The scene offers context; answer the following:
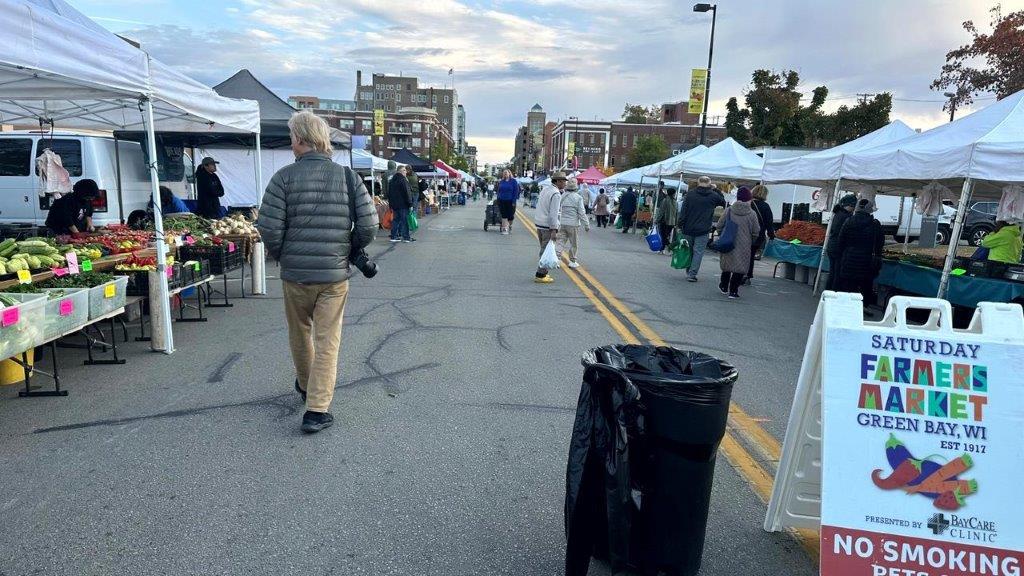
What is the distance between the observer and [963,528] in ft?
8.14

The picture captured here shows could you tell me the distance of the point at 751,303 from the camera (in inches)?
412

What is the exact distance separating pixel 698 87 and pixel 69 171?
71.4 ft

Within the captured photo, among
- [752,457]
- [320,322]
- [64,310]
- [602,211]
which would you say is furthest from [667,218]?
[64,310]

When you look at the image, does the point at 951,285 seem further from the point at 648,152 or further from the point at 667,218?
the point at 648,152

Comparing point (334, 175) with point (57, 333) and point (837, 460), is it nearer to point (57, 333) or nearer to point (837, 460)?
point (57, 333)

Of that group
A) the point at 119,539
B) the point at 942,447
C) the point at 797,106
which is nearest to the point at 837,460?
the point at 942,447

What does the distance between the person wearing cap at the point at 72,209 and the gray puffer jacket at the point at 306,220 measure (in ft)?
17.4

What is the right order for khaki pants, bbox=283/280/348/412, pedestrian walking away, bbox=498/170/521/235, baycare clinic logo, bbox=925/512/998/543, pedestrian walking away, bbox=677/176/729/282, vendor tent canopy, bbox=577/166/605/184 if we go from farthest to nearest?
vendor tent canopy, bbox=577/166/605/184 < pedestrian walking away, bbox=498/170/521/235 < pedestrian walking away, bbox=677/176/729/282 < khaki pants, bbox=283/280/348/412 < baycare clinic logo, bbox=925/512/998/543

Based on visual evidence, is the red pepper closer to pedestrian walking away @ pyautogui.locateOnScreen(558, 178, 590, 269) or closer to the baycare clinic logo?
the baycare clinic logo

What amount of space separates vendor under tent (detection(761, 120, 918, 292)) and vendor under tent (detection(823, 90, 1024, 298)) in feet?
3.36

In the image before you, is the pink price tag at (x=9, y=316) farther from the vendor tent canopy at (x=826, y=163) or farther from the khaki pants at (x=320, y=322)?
the vendor tent canopy at (x=826, y=163)

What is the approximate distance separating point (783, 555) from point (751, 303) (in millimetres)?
7728

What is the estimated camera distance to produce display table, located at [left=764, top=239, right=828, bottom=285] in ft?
41.3

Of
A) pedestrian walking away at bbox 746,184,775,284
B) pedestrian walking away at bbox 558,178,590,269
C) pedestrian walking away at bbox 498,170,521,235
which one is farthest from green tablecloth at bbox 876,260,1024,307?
pedestrian walking away at bbox 498,170,521,235
